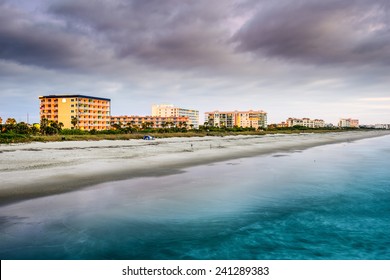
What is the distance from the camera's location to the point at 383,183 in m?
19.6

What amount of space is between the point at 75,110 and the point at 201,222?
134662 mm

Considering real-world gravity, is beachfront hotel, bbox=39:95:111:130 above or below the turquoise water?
above

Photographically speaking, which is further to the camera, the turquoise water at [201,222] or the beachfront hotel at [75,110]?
the beachfront hotel at [75,110]

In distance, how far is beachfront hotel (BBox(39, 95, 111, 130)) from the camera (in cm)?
13338

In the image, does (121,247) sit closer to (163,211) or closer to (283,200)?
(163,211)

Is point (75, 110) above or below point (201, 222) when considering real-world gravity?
above

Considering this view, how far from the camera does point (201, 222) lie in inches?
440

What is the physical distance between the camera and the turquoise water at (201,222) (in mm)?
8727

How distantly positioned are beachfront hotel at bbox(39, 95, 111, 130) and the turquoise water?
410 ft

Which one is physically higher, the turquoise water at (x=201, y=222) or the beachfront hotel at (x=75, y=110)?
the beachfront hotel at (x=75, y=110)

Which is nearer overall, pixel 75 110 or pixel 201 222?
pixel 201 222

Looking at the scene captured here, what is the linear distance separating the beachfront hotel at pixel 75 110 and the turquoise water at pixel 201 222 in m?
125

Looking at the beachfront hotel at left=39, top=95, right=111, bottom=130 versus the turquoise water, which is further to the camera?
the beachfront hotel at left=39, top=95, right=111, bottom=130

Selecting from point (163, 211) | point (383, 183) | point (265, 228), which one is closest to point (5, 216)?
point (163, 211)
